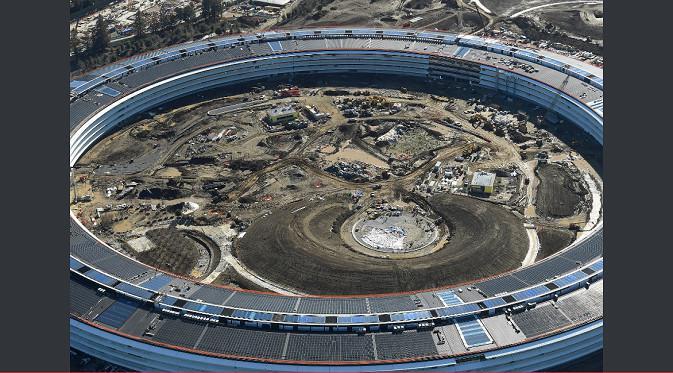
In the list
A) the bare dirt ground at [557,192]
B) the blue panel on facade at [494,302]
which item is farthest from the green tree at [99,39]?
the blue panel on facade at [494,302]

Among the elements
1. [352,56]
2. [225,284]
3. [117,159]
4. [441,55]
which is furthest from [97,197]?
[441,55]

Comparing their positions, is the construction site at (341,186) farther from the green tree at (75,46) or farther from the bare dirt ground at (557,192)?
the green tree at (75,46)

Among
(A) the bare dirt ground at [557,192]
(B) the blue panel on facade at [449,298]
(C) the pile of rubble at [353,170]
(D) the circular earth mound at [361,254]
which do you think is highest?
(C) the pile of rubble at [353,170]

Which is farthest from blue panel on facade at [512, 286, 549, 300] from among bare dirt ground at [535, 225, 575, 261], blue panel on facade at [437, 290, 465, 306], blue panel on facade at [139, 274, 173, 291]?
blue panel on facade at [139, 274, 173, 291]

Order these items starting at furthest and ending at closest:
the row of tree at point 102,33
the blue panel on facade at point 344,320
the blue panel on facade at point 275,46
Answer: the row of tree at point 102,33, the blue panel on facade at point 275,46, the blue panel on facade at point 344,320

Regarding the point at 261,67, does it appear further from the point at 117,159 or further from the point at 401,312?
the point at 401,312

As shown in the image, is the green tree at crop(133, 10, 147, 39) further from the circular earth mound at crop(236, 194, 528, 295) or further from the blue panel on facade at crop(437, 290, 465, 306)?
the blue panel on facade at crop(437, 290, 465, 306)
